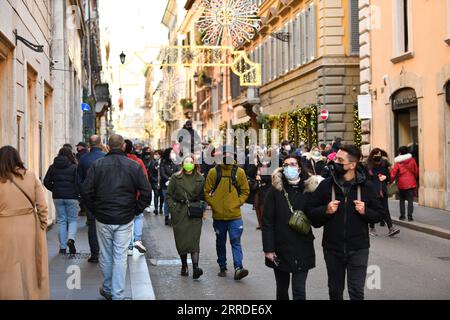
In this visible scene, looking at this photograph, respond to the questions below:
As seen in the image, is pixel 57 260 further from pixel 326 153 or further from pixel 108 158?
pixel 326 153

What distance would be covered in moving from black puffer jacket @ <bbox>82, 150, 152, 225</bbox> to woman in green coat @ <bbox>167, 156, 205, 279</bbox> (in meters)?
2.22

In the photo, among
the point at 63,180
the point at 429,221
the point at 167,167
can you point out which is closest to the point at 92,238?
the point at 63,180

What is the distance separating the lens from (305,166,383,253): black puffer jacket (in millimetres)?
6988

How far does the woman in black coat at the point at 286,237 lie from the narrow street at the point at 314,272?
190 centimetres

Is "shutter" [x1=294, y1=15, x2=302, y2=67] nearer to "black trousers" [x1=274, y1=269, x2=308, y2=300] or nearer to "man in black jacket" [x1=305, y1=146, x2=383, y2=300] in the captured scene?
"black trousers" [x1=274, y1=269, x2=308, y2=300]

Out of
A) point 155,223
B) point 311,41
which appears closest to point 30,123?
point 155,223

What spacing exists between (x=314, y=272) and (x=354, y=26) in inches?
774

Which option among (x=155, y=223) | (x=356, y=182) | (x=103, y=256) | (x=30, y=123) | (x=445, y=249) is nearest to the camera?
(x=356, y=182)

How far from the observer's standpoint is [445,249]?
13.6m

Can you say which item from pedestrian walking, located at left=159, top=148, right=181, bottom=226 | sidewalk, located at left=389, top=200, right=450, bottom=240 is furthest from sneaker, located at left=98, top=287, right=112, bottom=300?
pedestrian walking, located at left=159, top=148, right=181, bottom=226

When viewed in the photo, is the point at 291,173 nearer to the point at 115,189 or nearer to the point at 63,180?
the point at 115,189

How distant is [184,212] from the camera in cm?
1090
